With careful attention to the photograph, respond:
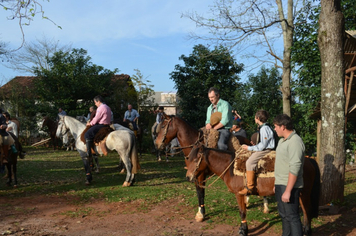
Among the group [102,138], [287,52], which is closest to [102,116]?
[102,138]

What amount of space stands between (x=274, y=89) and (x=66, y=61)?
15983 millimetres

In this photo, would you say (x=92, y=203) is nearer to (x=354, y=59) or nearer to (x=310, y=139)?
(x=354, y=59)

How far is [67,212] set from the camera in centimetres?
700

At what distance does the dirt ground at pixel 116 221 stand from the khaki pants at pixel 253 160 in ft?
4.42

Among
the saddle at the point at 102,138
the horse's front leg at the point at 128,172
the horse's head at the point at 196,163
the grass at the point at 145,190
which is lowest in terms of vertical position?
the grass at the point at 145,190

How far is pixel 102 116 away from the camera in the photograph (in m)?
9.90

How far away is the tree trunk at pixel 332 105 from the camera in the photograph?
6789 mm

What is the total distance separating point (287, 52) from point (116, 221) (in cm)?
978

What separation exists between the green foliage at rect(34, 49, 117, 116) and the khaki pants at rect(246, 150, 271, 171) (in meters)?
19.3

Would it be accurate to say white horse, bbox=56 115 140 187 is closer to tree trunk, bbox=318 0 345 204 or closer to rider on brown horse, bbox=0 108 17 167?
rider on brown horse, bbox=0 108 17 167

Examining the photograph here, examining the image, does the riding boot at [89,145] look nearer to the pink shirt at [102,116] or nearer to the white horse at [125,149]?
the white horse at [125,149]

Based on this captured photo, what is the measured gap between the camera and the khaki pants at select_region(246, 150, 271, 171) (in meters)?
5.15

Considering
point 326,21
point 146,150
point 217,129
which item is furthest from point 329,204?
point 146,150

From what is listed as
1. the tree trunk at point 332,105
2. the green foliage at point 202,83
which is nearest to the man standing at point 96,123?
the tree trunk at point 332,105
